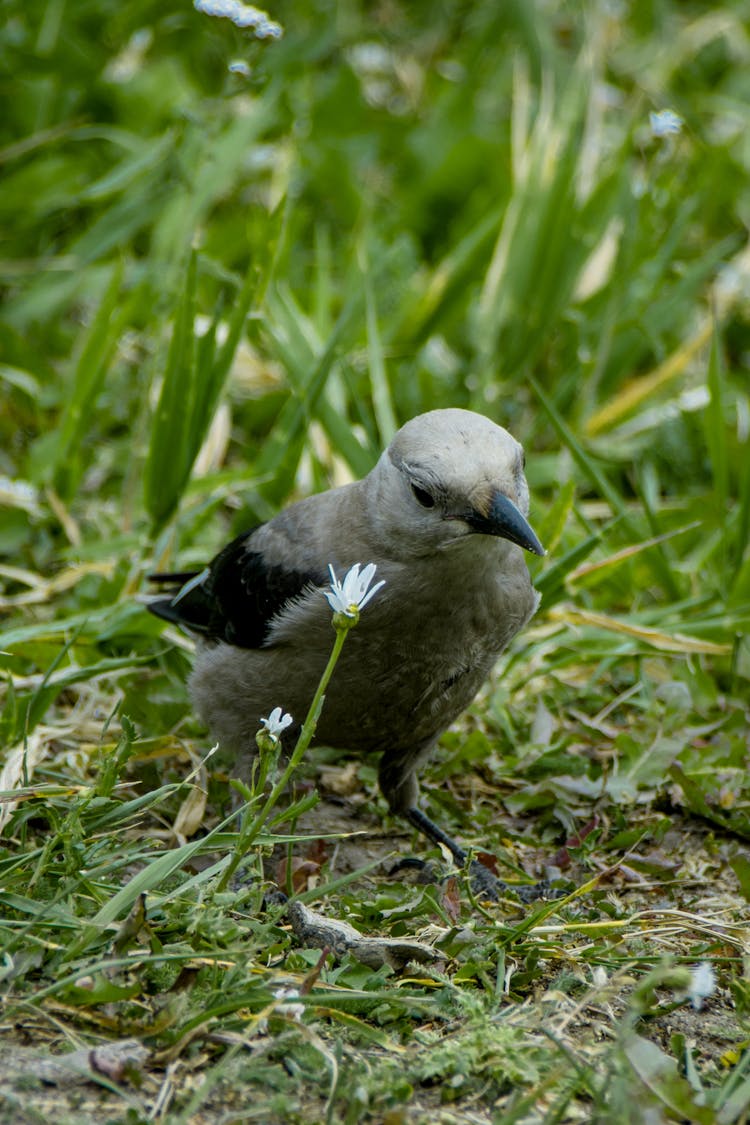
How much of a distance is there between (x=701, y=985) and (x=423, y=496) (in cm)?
136

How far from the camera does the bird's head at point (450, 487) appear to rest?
11.0 feet

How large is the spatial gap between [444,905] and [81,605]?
6.60 feet

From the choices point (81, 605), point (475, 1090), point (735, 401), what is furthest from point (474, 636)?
point (735, 401)

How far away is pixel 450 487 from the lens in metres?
3.39

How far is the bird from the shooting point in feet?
11.4

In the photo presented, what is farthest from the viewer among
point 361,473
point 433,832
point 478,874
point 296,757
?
point 361,473

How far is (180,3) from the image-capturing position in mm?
7312

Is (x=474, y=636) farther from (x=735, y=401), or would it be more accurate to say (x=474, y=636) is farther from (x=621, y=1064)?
(x=735, y=401)

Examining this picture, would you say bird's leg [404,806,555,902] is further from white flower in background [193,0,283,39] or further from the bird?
white flower in background [193,0,283,39]

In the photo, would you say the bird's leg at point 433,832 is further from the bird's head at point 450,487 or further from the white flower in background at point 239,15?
the white flower in background at point 239,15

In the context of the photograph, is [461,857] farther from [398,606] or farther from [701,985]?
[701,985]

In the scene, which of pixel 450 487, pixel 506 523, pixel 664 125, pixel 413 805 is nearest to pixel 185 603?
pixel 413 805

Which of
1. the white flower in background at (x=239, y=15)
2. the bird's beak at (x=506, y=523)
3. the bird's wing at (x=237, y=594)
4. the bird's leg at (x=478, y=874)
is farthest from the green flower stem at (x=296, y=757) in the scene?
the white flower in background at (x=239, y=15)

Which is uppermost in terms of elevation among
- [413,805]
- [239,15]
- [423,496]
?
[239,15]
